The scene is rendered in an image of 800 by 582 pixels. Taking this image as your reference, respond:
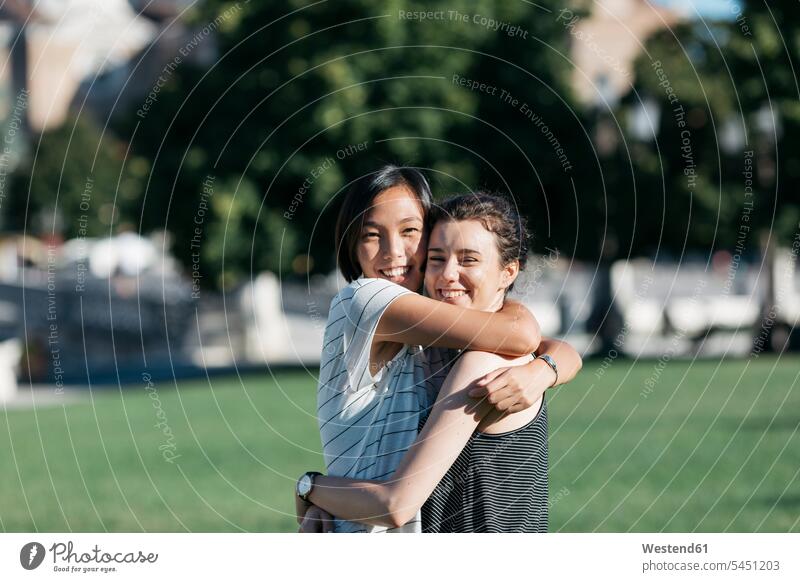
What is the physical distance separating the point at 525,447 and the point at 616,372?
2937 cm

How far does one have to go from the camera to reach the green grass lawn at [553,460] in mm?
13734

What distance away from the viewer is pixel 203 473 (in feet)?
60.5

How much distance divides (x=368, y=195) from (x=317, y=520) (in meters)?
1.29

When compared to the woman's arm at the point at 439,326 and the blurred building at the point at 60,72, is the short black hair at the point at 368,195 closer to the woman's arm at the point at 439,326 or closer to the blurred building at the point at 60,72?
the woman's arm at the point at 439,326

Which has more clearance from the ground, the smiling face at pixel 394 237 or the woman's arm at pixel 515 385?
the smiling face at pixel 394 237

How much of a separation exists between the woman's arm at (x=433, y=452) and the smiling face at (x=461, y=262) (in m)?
0.29

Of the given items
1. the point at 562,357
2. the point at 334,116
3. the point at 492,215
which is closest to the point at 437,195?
the point at 562,357

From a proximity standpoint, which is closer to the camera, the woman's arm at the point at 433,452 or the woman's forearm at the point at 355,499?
the woman's arm at the point at 433,452

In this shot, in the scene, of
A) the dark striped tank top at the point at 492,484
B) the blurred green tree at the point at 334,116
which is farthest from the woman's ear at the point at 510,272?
the blurred green tree at the point at 334,116

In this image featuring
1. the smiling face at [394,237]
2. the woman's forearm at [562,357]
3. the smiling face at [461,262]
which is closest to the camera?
the smiling face at [461,262]

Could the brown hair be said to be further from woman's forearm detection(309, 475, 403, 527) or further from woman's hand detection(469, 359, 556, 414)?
woman's forearm detection(309, 475, 403, 527)
